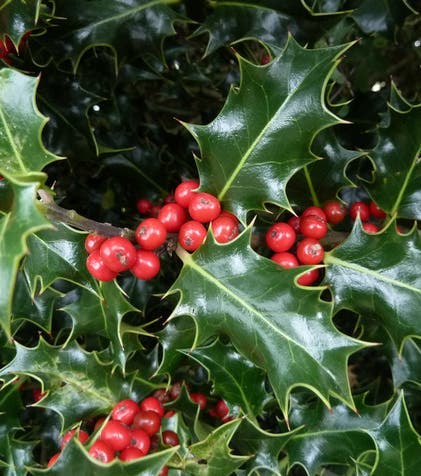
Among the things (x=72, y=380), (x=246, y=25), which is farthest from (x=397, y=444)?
(x=246, y=25)

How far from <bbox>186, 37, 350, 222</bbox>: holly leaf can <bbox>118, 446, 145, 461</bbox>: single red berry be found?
1.94 feet

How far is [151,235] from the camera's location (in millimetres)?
1130

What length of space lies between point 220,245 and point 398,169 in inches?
22.4

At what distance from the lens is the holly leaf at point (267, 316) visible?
102 centimetres

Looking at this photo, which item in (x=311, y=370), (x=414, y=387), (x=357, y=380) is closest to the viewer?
(x=311, y=370)

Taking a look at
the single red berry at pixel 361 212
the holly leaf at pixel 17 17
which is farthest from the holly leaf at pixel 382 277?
the holly leaf at pixel 17 17

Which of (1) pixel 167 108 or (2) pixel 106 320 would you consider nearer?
(2) pixel 106 320

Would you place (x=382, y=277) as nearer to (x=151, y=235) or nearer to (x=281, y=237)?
(x=281, y=237)

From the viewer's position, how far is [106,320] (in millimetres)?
1301

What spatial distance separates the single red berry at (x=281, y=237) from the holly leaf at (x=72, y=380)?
1.75ft

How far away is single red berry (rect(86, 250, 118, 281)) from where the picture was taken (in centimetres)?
112

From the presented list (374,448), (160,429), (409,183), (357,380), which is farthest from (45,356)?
(357,380)

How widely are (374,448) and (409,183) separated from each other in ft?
2.21

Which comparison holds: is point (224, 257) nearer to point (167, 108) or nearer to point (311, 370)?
point (311, 370)
